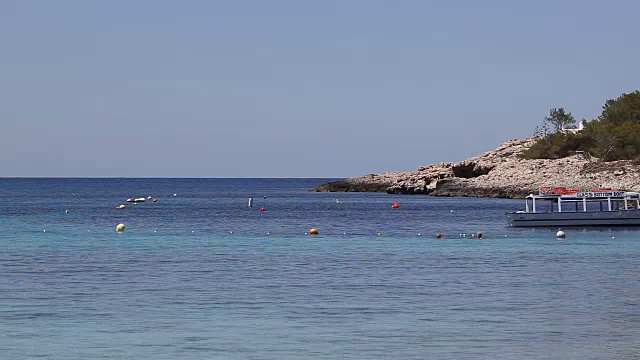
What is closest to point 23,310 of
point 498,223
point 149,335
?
point 149,335

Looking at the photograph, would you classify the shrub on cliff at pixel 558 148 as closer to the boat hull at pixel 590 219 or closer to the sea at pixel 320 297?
the boat hull at pixel 590 219

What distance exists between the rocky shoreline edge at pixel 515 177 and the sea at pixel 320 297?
77138 mm

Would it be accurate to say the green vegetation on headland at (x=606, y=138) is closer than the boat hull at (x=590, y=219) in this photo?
No

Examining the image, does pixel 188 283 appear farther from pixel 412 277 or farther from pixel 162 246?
pixel 162 246

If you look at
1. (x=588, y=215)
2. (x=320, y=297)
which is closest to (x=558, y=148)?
(x=588, y=215)

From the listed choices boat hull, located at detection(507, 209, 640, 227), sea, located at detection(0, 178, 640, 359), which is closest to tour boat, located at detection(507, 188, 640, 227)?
boat hull, located at detection(507, 209, 640, 227)

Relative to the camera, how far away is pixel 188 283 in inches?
1638

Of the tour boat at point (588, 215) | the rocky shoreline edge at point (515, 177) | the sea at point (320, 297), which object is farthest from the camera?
the rocky shoreline edge at point (515, 177)

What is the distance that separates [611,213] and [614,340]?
53113mm

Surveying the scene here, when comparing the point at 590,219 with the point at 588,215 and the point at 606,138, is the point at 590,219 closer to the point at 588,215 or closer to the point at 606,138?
the point at 588,215

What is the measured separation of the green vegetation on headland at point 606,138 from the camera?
→ 551ft

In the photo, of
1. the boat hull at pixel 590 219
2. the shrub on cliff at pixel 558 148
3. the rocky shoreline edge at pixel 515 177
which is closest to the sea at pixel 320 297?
the boat hull at pixel 590 219

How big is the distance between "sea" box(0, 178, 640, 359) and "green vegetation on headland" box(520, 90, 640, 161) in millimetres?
98827

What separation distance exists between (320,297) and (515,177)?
433 ft
